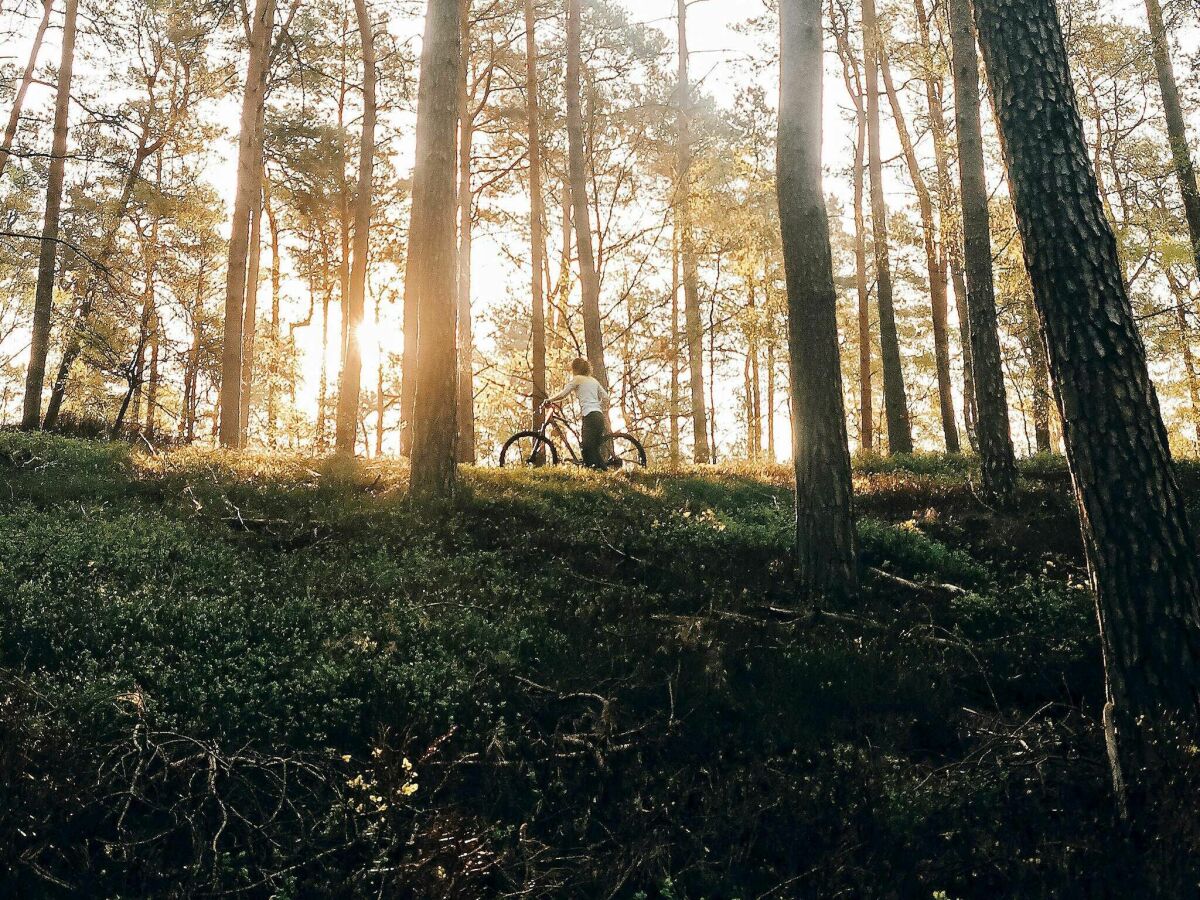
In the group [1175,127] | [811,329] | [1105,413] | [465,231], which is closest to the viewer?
[1105,413]

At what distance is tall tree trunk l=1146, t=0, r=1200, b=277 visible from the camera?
16.5 meters

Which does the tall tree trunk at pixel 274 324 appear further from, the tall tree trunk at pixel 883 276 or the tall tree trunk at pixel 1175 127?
the tall tree trunk at pixel 1175 127

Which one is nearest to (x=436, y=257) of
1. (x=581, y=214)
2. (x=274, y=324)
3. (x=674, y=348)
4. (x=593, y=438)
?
(x=593, y=438)

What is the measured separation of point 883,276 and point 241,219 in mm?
13765

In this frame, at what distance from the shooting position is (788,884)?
11.9 feet

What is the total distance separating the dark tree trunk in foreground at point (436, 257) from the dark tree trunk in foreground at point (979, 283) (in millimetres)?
6789

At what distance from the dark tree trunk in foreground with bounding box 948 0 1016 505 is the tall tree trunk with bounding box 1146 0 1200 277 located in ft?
26.6

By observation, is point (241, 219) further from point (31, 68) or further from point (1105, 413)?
point (1105, 413)

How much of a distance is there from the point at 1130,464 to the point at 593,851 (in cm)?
362

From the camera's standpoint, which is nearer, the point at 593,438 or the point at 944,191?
the point at 593,438

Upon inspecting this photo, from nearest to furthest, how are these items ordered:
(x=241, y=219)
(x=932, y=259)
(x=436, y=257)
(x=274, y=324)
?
(x=436, y=257), (x=241, y=219), (x=932, y=259), (x=274, y=324)

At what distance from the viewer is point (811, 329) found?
7.41 meters

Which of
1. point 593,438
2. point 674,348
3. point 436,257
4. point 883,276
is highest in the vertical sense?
point 674,348

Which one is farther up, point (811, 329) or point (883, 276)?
point (883, 276)
